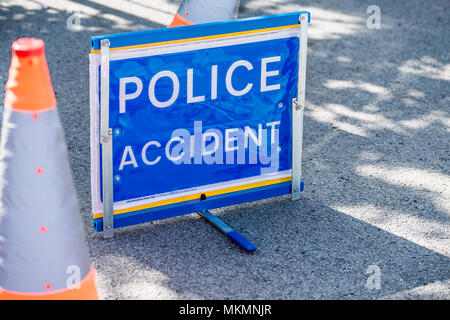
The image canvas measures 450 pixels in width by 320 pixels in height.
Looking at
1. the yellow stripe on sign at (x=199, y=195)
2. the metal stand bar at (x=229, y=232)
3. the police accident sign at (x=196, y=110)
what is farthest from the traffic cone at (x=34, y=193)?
the metal stand bar at (x=229, y=232)

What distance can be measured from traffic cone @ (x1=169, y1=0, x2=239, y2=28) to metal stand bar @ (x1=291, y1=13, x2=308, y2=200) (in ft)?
3.75

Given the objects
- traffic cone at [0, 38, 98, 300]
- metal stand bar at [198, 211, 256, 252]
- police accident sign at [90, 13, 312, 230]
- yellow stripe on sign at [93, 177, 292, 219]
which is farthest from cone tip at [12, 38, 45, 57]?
metal stand bar at [198, 211, 256, 252]

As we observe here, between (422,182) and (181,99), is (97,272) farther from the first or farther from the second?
(422,182)

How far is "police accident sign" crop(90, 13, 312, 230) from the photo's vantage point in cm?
476

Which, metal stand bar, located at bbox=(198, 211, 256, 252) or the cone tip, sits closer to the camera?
the cone tip

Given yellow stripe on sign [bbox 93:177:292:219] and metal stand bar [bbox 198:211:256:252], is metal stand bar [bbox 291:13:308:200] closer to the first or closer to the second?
yellow stripe on sign [bbox 93:177:292:219]

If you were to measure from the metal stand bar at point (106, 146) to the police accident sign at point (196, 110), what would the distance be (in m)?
0.04

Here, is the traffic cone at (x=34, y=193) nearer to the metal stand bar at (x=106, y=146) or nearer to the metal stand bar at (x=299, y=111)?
the metal stand bar at (x=106, y=146)

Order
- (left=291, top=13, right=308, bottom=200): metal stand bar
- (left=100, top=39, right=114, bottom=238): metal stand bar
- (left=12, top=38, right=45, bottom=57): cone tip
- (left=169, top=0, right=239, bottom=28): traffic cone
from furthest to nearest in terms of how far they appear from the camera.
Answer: (left=169, top=0, right=239, bottom=28): traffic cone, (left=291, top=13, right=308, bottom=200): metal stand bar, (left=100, top=39, right=114, bottom=238): metal stand bar, (left=12, top=38, right=45, bottom=57): cone tip

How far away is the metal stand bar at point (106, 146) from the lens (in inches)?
180
